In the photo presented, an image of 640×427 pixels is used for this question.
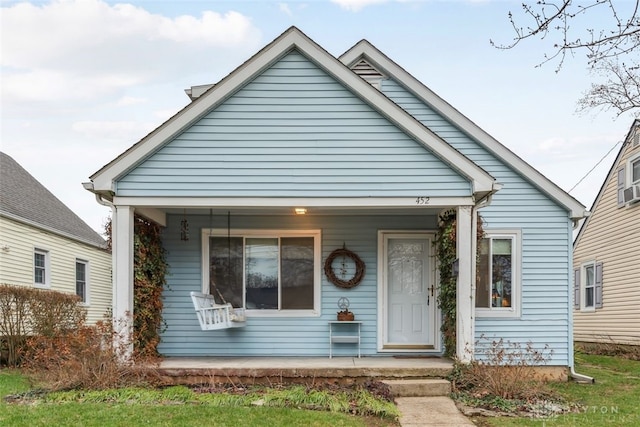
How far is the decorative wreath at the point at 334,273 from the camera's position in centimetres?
862

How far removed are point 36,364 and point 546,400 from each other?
22.3 feet

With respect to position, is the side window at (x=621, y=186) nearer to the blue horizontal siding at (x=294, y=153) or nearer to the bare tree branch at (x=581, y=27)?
the blue horizontal siding at (x=294, y=153)

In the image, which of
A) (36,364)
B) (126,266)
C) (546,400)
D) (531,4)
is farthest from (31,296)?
(531,4)

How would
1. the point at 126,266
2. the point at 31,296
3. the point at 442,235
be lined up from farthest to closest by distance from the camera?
1. the point at 31,296
2. the point at 442,235
3. the point at 126,266

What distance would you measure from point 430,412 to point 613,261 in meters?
10.1

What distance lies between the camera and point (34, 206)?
49.0 ft

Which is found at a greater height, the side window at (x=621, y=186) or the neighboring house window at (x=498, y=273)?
the side window at (x=621, y=186)

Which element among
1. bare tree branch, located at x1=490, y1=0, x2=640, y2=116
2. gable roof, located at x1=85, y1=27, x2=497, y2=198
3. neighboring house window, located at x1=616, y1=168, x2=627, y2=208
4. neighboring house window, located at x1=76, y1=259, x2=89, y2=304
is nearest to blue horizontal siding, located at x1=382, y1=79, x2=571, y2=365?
gable roof, located at x1=85, y1=27, x2=497, y2=198

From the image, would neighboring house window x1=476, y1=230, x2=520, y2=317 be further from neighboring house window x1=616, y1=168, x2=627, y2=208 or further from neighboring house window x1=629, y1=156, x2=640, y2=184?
neighboring house window x1=616, y1=168, x2=627, y2=208

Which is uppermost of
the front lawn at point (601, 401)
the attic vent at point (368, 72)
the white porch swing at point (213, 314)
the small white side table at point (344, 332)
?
the attic vent at point (368, 72)

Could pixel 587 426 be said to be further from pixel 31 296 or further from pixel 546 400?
pixel 31 296

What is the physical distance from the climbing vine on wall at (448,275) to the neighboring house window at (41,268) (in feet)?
36.5

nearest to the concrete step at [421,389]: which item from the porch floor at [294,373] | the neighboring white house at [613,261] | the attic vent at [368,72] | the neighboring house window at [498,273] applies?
the porch floor at [294,373]

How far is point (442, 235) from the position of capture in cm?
812
